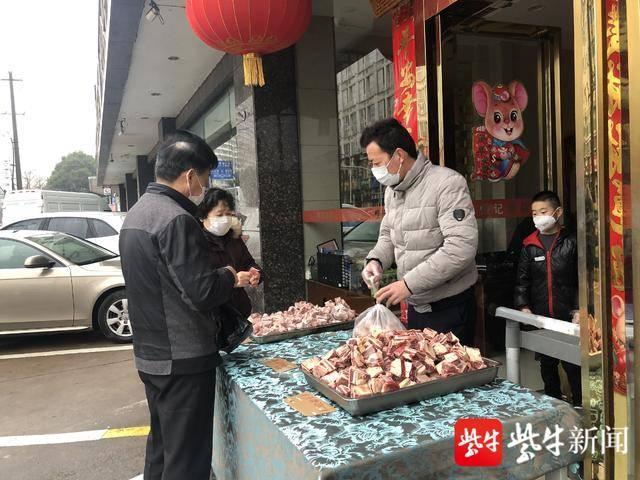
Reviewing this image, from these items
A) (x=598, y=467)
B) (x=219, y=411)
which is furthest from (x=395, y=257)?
(x=598, y=467)

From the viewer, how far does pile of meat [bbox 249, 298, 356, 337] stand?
2.45m

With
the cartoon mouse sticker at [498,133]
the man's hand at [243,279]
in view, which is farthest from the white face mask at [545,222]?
the man's hand at [243,279]

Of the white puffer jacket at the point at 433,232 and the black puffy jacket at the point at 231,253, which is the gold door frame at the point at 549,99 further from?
the black puffy jacket at the point at 231,253

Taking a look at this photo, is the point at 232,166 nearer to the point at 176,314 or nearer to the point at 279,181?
the point at 279,181

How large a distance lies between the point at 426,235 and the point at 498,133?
1.91 m

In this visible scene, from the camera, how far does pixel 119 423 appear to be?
3725mm

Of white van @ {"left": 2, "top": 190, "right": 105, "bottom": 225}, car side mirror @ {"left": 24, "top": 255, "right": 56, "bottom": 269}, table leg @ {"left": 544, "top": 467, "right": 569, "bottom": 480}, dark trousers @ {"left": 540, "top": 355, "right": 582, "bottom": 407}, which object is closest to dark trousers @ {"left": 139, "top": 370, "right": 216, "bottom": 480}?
table leg @ {"left": 544, "top": 467, "right": 569, "bottom": 480}

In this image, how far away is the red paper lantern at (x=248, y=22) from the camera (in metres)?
3.50

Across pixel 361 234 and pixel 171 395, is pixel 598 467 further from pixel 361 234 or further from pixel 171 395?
pixel 361 234

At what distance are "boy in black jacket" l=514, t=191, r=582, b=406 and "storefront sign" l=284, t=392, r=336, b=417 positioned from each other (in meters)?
1.90

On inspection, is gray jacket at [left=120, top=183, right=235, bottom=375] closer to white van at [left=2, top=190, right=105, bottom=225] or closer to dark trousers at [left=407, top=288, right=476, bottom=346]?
dark trousers at [left=407, top=288, right=476, bottom=346]

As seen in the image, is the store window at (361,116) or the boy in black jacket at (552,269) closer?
the boy in black jacket at (552,269)

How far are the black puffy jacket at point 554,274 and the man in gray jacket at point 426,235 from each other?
101 cm

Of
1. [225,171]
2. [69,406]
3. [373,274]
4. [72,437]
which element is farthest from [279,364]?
[225,171]
